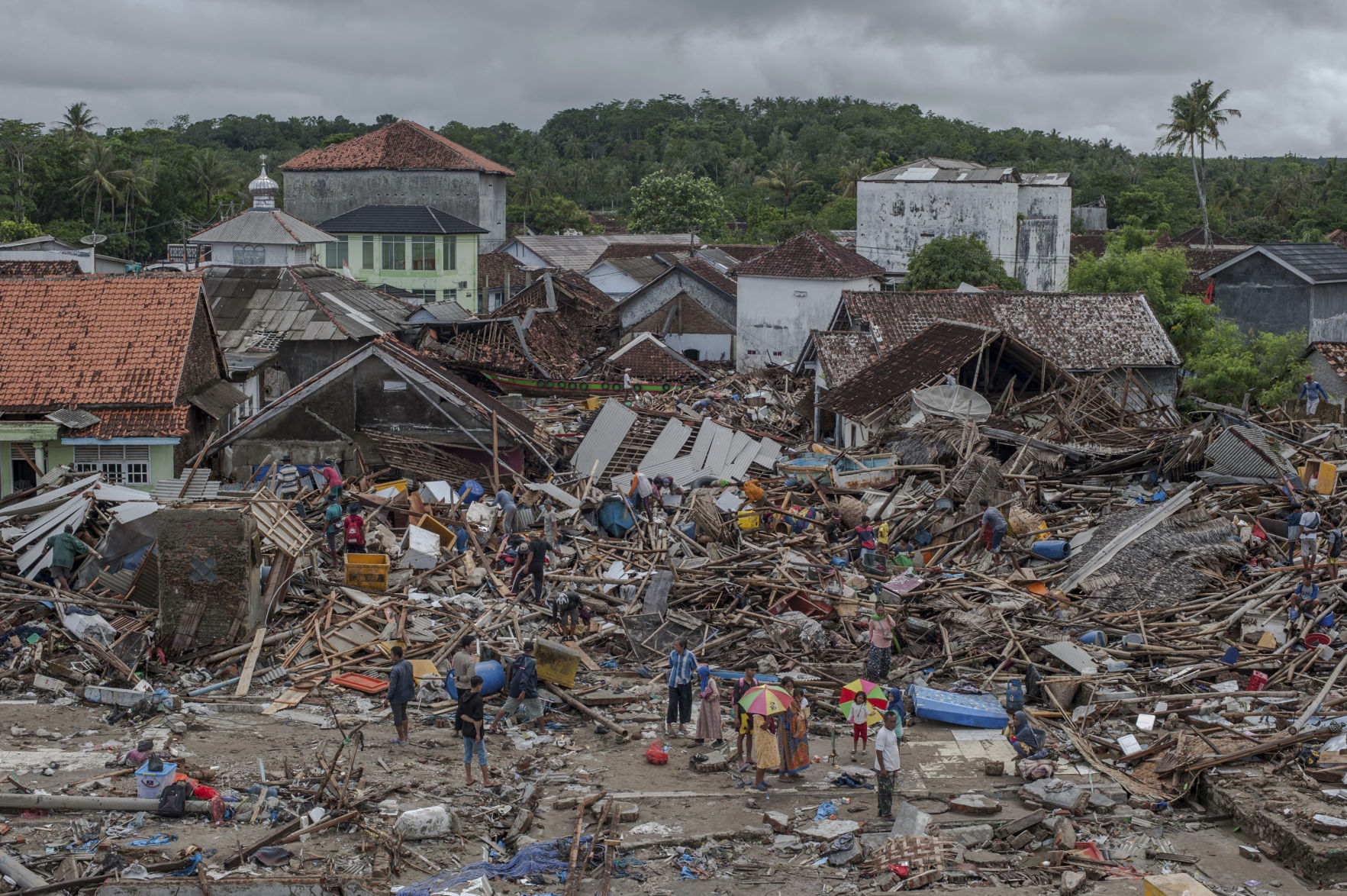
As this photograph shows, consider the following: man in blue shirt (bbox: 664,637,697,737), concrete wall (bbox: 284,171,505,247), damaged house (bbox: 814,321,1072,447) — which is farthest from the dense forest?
man in blue shirt (bbox: 664,637,697,737)

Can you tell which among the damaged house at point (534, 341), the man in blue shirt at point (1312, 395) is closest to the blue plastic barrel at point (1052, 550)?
the man in blue shirt at point (1312, 395)

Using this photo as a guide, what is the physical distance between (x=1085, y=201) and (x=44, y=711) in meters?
89.2

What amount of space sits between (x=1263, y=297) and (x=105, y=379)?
34.8 m

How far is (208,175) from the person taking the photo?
75750mm

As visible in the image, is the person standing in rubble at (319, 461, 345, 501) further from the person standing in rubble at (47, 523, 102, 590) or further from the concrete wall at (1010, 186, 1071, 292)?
the concrete wall at (1010, 186, 1071, 292)

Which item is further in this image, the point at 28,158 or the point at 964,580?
the point at 28,158

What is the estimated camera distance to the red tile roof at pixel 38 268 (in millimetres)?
33125

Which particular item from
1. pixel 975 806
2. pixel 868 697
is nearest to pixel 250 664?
pixel 868 697

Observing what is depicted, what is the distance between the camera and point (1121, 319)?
1298 inches

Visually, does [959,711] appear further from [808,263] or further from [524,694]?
[808,263]

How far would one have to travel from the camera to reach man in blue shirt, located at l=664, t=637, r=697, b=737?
45.2 feet

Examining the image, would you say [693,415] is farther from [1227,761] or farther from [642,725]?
[1227,761]

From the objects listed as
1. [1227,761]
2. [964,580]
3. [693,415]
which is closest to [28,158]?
[693,415]

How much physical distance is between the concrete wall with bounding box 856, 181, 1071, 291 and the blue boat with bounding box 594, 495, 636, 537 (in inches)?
1589
